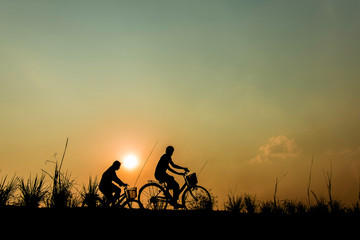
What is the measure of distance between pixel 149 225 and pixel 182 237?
781 millimetres

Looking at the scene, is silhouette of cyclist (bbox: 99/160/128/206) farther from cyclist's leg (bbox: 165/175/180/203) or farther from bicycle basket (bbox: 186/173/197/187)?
bicycle basket (bbox: 186/173/197/187)

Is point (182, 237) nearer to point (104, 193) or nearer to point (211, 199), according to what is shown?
point (104, 193)

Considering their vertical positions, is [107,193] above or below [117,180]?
below

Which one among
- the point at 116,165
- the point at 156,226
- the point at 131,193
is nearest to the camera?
the point at 156,226

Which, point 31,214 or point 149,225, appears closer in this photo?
point 149,225

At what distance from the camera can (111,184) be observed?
859 centimetres

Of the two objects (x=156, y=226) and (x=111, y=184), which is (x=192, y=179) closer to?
(x=111, y=184)

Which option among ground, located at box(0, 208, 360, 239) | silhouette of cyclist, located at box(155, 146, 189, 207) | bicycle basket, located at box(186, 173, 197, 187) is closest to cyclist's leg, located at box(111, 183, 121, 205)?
silhouette of cyclist, located at box(155, 146, 189, 207)

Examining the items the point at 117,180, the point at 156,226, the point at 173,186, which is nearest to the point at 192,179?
the point at 173,186

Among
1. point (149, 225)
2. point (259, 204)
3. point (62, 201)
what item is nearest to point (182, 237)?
point (149, 225)

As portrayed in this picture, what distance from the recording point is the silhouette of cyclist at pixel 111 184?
27.7 ft

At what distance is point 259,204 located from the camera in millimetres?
10914

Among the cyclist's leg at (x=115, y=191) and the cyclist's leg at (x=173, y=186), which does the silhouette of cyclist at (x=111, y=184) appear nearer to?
the cyclist's leg at (x=115, y=191)

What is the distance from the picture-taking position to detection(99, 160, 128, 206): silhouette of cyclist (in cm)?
844
